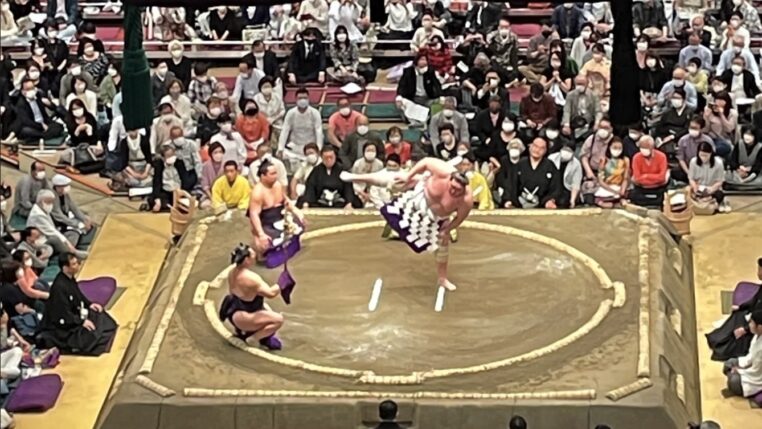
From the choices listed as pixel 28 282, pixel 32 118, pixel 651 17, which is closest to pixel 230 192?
pixel 28 282

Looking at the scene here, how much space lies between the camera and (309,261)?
1059 centimetres

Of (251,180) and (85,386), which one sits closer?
(85,386)

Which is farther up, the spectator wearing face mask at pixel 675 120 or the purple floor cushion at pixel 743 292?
the spectator wearing face mask at pixel 675 120

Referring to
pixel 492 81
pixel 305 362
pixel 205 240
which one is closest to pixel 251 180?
pixel 205 240

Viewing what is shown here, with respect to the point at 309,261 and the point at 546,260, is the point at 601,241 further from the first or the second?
the point at 309,261

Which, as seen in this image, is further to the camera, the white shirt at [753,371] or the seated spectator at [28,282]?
the seated spectator at [28,282]

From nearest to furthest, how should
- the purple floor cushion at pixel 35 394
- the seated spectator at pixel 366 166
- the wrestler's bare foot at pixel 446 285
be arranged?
the purple floor cushion at pixel 35 394 < the wrestler's bare foot at pixel 446 285 < the seated spectator at pixel 366 166

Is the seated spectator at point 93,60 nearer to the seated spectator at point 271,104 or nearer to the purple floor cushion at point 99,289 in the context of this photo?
the seated spectator at point 271,104

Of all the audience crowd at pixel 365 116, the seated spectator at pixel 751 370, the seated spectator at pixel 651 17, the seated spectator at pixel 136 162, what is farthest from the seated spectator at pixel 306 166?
the seated spectator at pixel 751 370

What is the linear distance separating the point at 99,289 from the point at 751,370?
420cm

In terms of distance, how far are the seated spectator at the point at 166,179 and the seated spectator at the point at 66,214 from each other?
1.96ft

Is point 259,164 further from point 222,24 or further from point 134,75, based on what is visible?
point 222,24

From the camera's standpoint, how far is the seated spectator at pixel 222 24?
15273 millimetres

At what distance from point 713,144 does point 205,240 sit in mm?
3875
